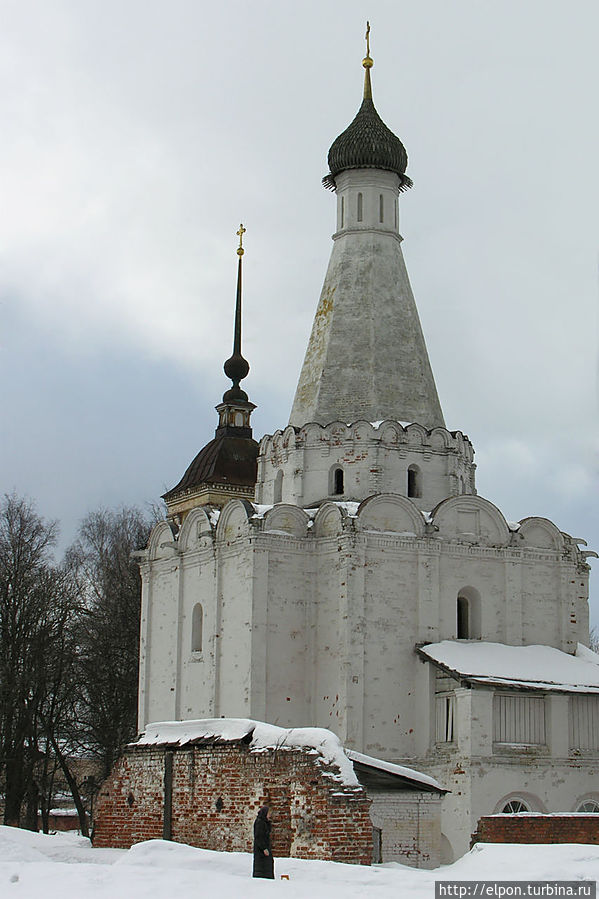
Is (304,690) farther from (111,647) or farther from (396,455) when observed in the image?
(111,647)

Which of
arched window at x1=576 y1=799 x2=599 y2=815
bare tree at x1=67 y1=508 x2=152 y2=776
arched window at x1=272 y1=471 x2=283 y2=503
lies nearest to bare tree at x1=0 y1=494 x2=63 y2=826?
bare tree at x1=67 y1=508 x2=152 y2=776

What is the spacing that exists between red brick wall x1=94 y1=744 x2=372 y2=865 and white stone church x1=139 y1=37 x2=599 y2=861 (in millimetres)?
6185

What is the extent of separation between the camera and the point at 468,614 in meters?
24.6

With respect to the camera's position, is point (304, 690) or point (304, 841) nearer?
point (304, 841)

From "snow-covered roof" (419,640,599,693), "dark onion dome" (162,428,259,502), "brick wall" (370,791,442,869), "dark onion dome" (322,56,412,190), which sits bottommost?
"brick wall" (370,791,442,869)

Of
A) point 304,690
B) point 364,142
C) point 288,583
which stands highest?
point 364,142

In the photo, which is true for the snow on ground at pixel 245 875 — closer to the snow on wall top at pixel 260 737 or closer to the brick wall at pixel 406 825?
the snow on wall top at pixel 260 737

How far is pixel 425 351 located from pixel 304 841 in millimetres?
15430

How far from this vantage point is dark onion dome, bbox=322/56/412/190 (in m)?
27.8

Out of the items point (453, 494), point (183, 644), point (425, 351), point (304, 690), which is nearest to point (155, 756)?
point (304, 690)

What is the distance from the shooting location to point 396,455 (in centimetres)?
2550

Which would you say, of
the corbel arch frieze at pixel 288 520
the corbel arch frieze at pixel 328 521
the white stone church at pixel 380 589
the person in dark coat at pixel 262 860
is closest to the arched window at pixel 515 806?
the white stone church at pixel 380 589

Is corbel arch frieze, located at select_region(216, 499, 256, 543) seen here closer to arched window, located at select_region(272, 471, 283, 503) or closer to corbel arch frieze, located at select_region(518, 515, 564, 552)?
arched window, located at select_region(272, 471, 283, 503)

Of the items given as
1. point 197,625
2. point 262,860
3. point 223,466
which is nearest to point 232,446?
point 223,466
